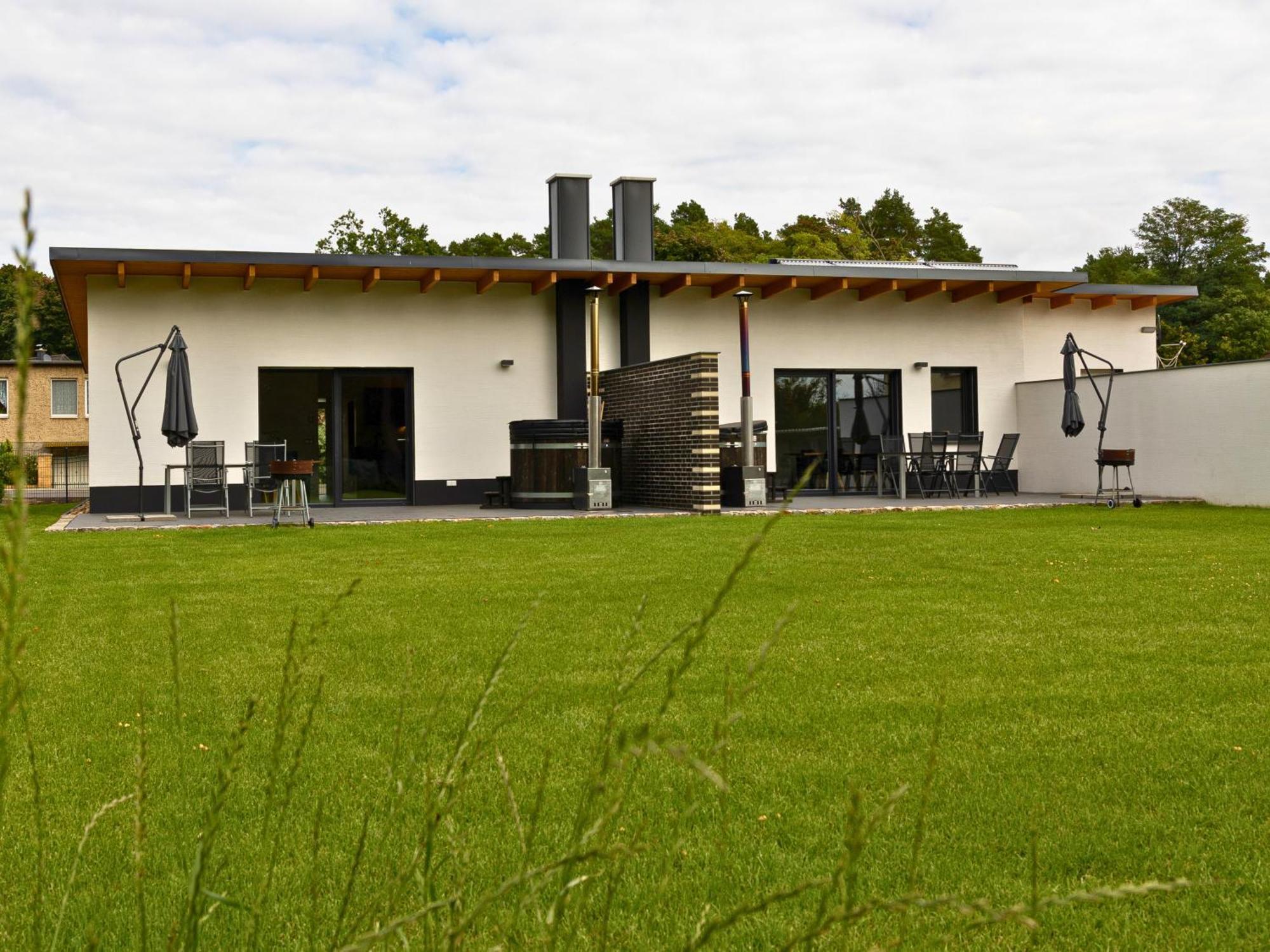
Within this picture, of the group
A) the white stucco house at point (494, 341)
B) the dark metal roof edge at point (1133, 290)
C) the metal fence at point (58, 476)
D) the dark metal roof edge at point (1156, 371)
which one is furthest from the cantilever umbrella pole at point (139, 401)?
the dark metal roof edge at point (1133, 290)

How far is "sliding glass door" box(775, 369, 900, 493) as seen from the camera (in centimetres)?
1819

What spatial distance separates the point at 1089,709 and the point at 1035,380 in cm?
1650

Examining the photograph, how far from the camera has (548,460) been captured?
1506cm

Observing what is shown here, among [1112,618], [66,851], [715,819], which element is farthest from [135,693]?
[1112,618]

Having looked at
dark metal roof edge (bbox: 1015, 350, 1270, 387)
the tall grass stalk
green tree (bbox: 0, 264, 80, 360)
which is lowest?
the tall grass stalk

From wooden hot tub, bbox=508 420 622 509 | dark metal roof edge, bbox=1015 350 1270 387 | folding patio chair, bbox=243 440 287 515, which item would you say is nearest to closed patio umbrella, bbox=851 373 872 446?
dark metal roof edge, bbox=1015 350 1270 387

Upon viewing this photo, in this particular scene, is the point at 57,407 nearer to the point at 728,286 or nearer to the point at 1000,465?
the point at 728,286

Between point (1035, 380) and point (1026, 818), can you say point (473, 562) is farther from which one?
point (1035, 380)

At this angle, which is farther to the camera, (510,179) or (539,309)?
(510,179)

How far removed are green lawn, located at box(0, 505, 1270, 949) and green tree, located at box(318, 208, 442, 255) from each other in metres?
30.7

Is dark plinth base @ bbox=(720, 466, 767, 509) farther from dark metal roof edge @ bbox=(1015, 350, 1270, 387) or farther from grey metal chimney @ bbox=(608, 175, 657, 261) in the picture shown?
dark metal roof edge @ bbox=(1015, 350, 1270, 387)

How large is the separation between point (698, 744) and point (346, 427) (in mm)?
13753

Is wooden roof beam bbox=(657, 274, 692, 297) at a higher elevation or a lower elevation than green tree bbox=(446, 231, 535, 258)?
lower

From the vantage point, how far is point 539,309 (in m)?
17.2
